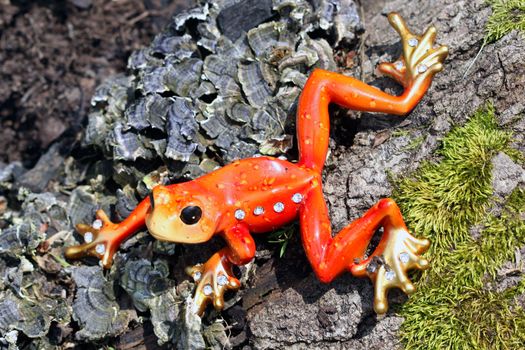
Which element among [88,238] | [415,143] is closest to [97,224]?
[88,238]

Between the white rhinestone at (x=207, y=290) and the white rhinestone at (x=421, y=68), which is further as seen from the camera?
the white rhinestone at (x=421, y=68)

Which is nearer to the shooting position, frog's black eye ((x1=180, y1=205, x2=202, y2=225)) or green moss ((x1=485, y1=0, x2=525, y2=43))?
frog's black eye ((x1=180, y1=205, x2=202, y2=225))

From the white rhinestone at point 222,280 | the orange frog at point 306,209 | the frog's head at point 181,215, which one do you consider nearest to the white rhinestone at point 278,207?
the orange frog at point 306,209

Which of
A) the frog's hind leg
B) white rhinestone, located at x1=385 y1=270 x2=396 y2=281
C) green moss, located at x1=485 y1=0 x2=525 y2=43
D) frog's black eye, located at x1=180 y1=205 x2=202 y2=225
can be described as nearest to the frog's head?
frog's black eye, located at x1=180 y1=205 x2=202 y2=225

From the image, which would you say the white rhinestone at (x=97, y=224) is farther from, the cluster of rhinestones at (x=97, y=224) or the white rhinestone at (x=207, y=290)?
the white rhinestone at (x=207, y=290)

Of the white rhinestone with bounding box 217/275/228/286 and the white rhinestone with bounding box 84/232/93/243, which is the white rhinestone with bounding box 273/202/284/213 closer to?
the white rhinestone with bounding box 217/275/228/286

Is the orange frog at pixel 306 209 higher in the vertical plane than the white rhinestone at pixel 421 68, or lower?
lower
